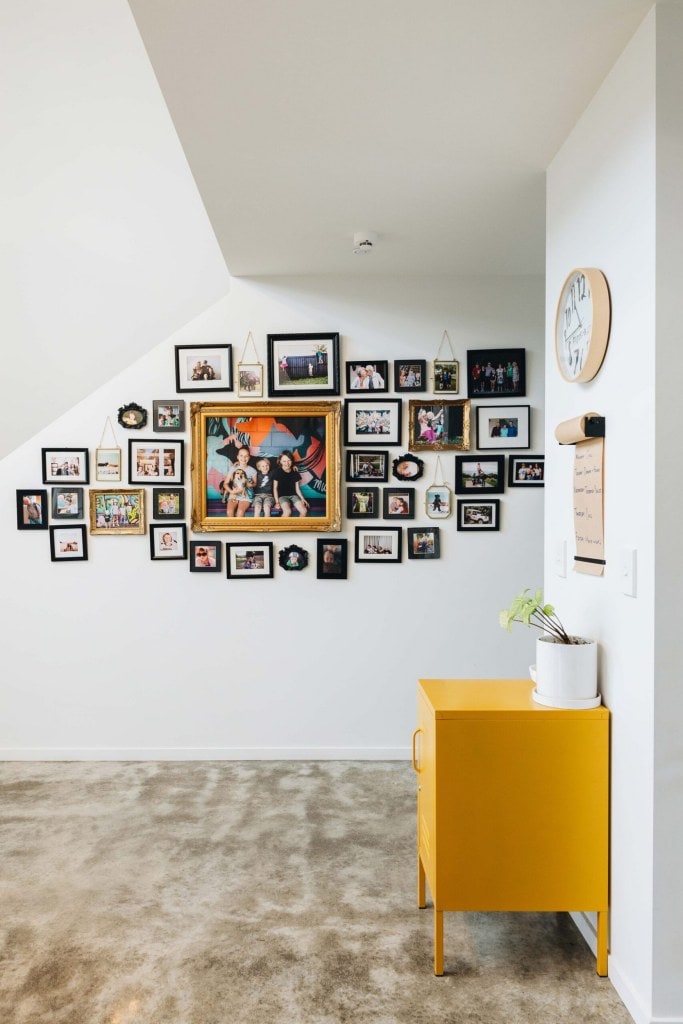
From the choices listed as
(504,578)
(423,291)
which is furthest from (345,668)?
(423,291)

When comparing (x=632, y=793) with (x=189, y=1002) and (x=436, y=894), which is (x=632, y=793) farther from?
(x=189, y=1002)

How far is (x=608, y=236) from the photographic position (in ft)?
7.23

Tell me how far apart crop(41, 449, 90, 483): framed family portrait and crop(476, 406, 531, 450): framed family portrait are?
7.26 feet

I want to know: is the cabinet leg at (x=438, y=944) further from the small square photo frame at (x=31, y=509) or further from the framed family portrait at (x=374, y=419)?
the small square photo frame at (x=31, y=509)

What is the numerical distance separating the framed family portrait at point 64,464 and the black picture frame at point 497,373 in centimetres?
219

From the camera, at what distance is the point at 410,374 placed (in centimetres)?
414

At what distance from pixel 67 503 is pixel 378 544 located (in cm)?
176

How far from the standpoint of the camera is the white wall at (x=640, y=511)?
6.17 feet

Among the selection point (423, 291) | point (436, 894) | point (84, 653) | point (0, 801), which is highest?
point (423, 291)

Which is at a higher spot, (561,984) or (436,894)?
(436,894)

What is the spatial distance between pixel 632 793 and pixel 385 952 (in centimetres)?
93

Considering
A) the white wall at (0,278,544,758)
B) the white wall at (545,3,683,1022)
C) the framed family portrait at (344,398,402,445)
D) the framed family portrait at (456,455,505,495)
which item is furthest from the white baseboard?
the white wall at (545,3,683,1022)

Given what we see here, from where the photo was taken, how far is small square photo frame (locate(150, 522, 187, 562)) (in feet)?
13.7

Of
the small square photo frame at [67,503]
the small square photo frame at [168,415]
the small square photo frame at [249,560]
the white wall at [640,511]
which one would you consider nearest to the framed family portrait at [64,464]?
the small square photo frame at [67,503]
